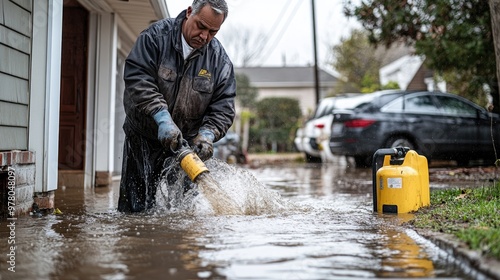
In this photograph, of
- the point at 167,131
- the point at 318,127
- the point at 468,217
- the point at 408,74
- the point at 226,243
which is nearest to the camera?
the point at 226,243

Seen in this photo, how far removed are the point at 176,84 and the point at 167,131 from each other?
2.00 ft

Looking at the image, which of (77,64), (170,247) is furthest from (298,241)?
(77,64)

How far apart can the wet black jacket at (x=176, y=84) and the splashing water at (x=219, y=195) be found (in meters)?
0.36

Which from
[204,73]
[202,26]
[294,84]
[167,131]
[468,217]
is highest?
[294,84]

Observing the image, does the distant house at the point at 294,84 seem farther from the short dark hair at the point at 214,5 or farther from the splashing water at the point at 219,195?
the short dark hair at the point at 214,5

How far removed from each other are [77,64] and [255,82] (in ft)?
119

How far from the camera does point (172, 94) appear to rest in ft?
20.1

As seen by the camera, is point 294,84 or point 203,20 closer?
point 203,20

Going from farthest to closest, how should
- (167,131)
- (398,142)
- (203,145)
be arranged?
(398,142) < (203,145) < (167,131)

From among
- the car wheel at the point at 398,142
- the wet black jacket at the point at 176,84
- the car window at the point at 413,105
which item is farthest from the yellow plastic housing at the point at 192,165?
the car window at the point at 413,105

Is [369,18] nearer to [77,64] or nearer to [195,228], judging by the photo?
[77,64]

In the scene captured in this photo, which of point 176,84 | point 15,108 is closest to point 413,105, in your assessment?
point 176,84

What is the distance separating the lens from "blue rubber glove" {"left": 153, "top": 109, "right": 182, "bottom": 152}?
5691 mm

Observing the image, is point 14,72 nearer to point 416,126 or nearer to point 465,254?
point 465,254
